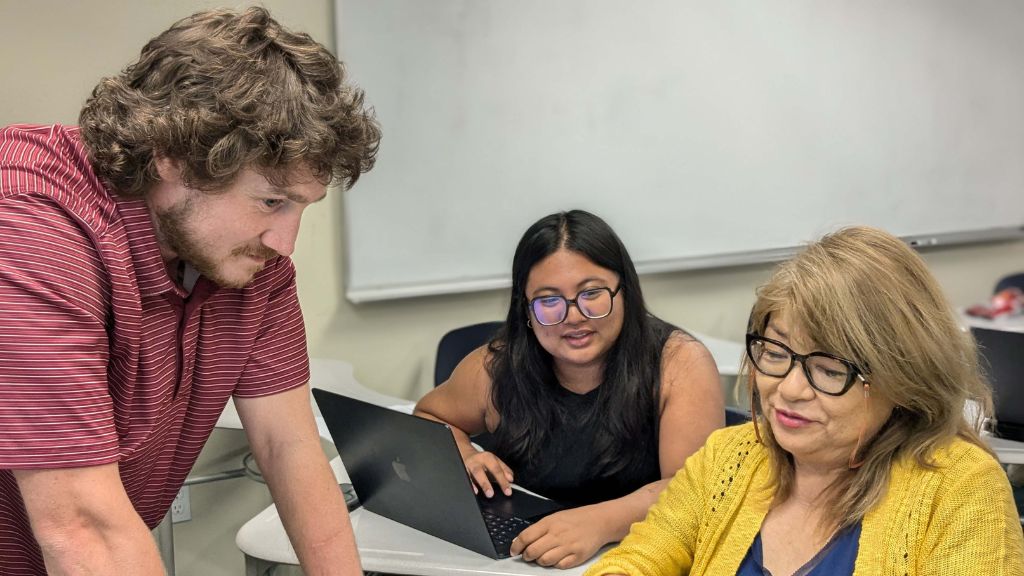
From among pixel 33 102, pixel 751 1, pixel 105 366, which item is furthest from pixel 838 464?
pixel 751 1

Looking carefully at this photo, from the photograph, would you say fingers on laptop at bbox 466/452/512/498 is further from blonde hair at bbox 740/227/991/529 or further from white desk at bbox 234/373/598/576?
blonde hair at bbox 740/227/991/529

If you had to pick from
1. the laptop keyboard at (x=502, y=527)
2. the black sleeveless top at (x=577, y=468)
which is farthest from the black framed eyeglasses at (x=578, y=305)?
the laptop keyboard at (x=502, y=527)

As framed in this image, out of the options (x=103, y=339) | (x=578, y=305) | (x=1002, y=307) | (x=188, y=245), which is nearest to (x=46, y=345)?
(x=103, y=339)

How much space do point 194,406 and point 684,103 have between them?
2714mm

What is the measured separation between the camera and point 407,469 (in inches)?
73.4

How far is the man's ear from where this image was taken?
113 centimetres

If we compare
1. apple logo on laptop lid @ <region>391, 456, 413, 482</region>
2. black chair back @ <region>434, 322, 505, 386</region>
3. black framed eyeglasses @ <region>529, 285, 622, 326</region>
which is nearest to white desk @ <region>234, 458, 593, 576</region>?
apple logo on laptop lid @ <region>391, 456, 413, 482</region>

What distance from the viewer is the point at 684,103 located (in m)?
3.77

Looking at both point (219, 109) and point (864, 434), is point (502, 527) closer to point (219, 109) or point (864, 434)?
point (864, 434)

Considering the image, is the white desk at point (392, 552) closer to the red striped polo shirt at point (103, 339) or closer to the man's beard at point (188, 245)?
the red striped polo shirt at point (103, 339)

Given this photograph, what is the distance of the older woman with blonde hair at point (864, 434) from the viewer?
1.45 metres

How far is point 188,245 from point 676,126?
9.21 feet

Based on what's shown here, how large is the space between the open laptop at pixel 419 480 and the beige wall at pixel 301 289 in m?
1.42

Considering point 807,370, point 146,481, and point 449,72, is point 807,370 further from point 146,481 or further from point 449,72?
point 449,72
